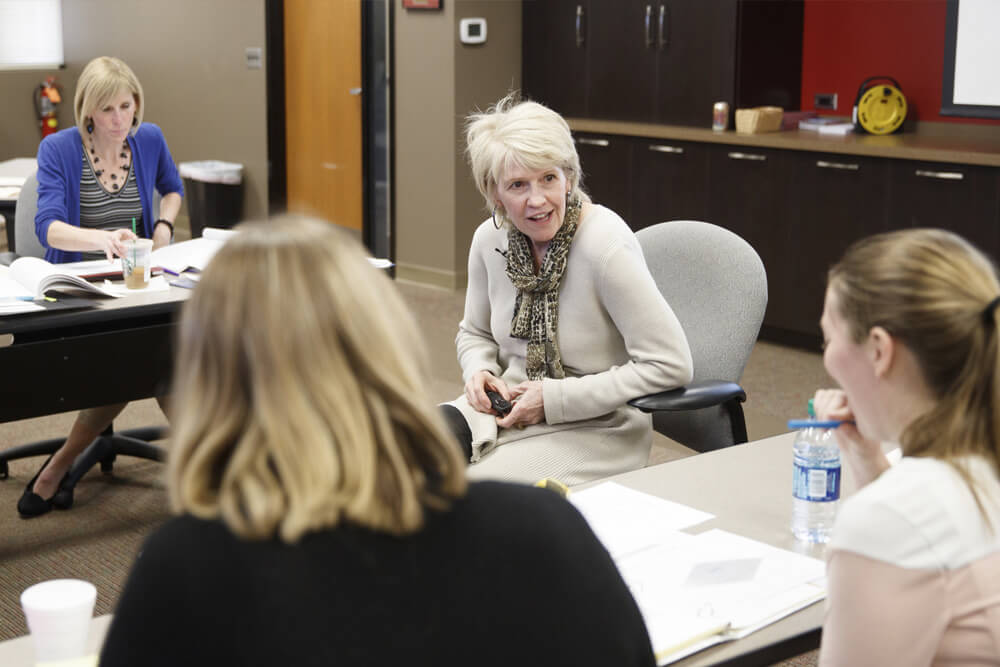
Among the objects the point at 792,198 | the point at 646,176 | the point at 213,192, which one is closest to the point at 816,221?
the point at 792,198

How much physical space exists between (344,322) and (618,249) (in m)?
1.47

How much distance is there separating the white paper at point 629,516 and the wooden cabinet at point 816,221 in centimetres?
340

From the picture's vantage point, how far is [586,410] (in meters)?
2.35

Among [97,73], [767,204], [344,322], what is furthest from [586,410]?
[767,204]

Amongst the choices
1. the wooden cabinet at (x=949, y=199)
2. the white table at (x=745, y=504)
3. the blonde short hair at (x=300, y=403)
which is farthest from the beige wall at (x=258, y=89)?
the blonde short hair at (x=300, y=403)

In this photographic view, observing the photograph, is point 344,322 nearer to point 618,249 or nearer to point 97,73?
point 618,249

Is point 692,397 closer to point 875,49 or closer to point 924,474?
point 924,474

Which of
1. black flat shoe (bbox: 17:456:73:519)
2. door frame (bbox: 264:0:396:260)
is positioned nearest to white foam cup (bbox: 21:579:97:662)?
black flat shoe (bbox: 17:456:73:519)

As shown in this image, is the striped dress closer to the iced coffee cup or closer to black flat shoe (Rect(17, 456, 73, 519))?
the iced coffee cup

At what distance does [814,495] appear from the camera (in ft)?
5.60

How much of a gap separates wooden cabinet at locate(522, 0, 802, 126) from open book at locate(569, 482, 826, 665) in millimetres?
4144

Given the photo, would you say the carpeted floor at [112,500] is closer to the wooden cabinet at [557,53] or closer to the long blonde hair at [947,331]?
the long blonde hair at [947,331]

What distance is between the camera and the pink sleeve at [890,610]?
1.15m

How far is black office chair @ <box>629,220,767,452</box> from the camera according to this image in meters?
2.62
